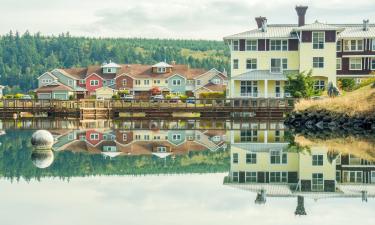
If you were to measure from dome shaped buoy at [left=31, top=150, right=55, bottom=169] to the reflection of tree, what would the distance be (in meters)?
0.21

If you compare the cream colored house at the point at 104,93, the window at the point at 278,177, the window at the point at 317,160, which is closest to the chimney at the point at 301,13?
the cream colored house at the point at 104,93

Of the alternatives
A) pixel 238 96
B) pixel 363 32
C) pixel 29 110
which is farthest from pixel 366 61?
pixel 29 110

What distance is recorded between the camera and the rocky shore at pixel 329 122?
134 feet

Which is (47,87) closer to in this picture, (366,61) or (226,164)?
(366,61)

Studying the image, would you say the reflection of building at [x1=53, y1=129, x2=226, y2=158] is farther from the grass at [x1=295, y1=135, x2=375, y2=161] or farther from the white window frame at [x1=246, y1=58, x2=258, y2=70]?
the white window frame at [x1=246, y1=58, x2=258, y2=70]

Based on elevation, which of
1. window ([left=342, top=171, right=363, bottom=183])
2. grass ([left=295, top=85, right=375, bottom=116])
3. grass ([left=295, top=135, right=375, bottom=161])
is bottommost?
window ([left=342, top=171, right=363, bottom=183])

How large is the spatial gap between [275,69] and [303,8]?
7190 mm

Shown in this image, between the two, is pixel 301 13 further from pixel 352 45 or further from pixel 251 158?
pixel 251 158

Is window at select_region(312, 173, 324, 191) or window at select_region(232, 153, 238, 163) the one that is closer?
window at select_region(312, 173, 324, 191)

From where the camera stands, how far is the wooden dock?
68.4m

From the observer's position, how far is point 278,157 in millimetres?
28875

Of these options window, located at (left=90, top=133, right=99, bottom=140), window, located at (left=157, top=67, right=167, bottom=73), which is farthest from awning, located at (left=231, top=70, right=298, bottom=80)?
window, located at (left=157, top=67, right=167, bottom=73)

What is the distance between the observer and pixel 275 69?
7644cm

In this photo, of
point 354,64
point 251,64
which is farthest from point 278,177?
point 354,64
